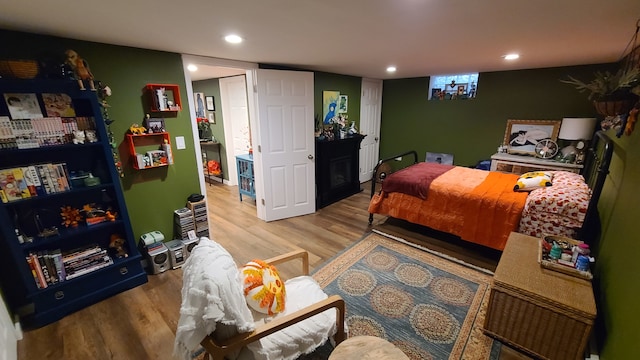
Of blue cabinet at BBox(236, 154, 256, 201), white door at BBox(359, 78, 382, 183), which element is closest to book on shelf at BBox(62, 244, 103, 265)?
blue cabinet at BBox(236, 154, 256, 201)

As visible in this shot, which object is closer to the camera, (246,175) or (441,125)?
(246,175)

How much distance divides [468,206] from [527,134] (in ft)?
7.59

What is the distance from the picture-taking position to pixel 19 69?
1673mm

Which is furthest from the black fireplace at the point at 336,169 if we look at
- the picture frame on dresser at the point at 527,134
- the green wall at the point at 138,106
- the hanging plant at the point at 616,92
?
the hanging plant at the point at 616,92

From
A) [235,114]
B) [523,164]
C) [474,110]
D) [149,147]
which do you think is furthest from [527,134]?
[149,147]

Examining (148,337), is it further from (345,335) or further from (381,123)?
(381,123)

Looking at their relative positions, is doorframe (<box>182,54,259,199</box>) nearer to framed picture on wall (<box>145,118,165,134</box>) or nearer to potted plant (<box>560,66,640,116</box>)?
framed picture on wall (<box>145,118,165,134</box>)

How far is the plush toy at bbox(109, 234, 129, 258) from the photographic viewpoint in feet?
7.49

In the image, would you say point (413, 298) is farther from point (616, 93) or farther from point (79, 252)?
point (79, 252)

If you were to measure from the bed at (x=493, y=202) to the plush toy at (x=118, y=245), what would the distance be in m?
2.72

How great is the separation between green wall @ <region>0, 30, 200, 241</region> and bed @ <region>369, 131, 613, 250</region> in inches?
93.0

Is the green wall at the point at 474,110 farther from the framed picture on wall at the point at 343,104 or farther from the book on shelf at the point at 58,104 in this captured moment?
the book on shelf at the point at 58,104

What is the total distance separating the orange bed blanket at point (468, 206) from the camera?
2506 mm

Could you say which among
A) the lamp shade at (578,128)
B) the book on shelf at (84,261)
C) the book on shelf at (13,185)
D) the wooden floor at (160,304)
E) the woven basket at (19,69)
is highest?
the woven basket at (19,69)
